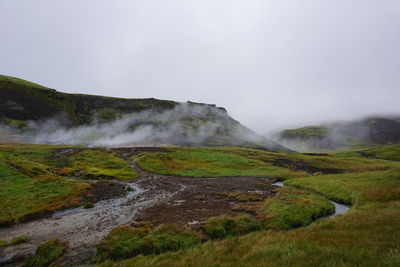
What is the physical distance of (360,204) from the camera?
3120 centimetres

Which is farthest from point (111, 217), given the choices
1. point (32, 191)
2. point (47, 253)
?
point (32, 191)

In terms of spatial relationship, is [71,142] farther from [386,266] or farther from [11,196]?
[386,266]

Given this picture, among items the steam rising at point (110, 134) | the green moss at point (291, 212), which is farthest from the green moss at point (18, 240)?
the steam rising at point (110, 134)

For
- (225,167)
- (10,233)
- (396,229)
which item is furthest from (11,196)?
(225,167)

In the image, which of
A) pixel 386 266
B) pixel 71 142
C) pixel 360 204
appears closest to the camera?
pixel 386 266

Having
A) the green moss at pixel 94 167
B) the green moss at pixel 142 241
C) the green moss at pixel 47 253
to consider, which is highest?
the green moss at pixel 142 241

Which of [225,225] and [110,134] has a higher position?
[225,225]

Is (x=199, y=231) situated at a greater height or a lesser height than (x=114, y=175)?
greater

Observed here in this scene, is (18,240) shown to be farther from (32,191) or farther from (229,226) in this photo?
(229,226)

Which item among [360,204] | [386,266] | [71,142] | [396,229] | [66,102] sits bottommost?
[71,142]

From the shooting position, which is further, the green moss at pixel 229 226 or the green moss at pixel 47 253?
the green moss at pixel 229 226

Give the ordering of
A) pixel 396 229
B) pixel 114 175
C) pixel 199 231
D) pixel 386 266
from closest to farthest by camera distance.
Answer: pixel 386 266
pixel 396 229
pixel 199 231
pixel 114 175

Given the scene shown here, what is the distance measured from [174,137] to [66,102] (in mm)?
102975

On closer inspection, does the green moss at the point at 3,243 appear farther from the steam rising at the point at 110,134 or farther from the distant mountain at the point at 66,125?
the distant mountain at the point at 66,125
